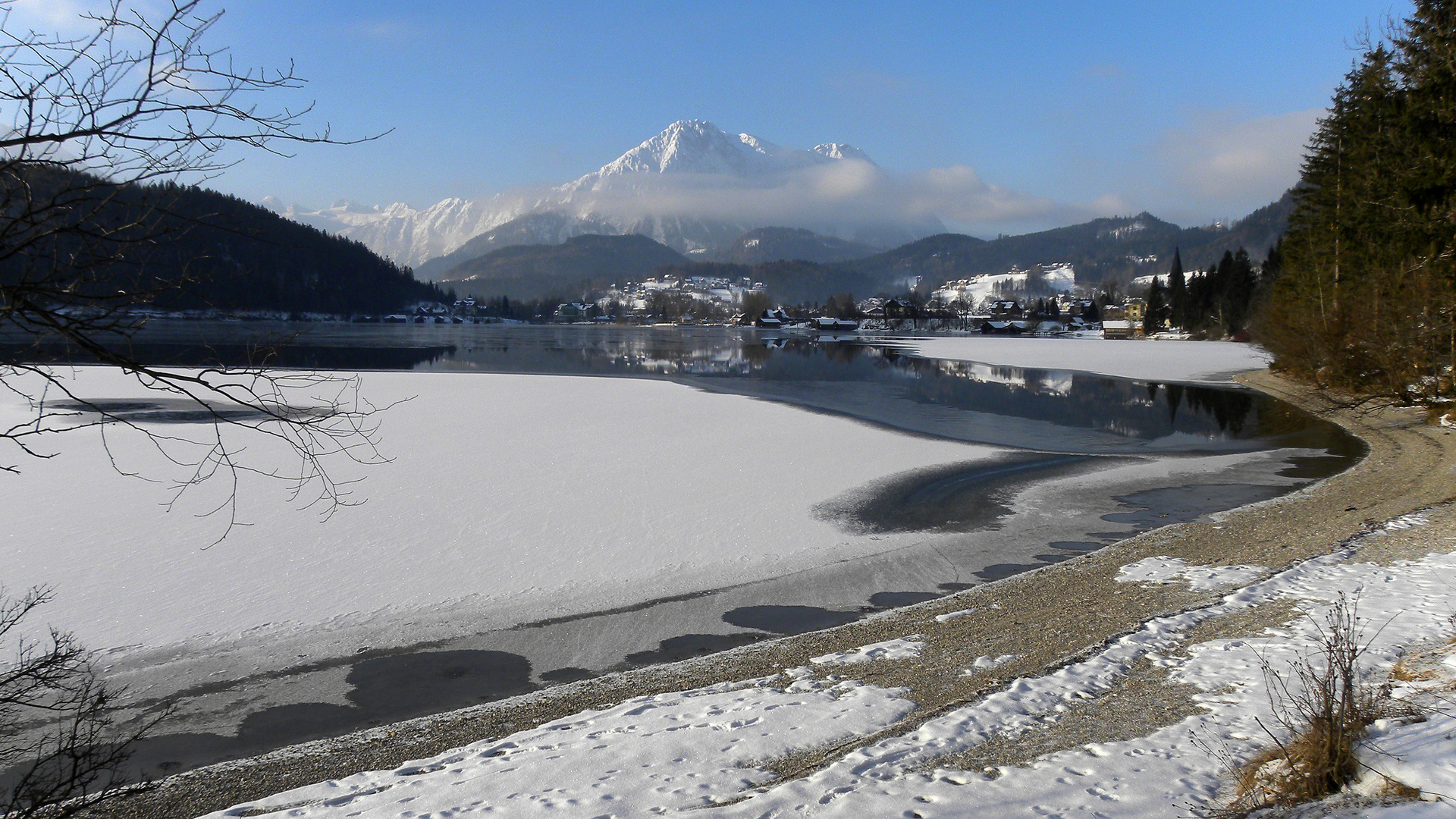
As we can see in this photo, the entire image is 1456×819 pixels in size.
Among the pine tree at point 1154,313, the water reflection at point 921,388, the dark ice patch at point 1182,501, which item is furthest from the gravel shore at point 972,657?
the pine tree at point 1154,313

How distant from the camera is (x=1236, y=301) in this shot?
2881 inches

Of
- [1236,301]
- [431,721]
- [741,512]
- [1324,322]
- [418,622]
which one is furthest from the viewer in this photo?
[1236,301]

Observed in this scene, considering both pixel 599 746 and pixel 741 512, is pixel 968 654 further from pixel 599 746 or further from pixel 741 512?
pixel 741 512

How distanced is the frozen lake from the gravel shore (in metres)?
0.42

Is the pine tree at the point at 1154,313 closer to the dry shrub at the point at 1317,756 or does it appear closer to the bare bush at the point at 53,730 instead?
the dry shrub at the point at 1317,756

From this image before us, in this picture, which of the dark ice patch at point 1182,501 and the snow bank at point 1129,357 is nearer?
the dark ice patch at point 1182,501

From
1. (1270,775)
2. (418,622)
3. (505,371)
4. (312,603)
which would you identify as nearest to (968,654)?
(1270,775)

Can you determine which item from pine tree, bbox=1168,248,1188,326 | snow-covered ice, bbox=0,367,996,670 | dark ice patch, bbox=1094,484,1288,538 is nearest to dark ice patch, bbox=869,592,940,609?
snow-covered ice, bbox=0,367,996,670

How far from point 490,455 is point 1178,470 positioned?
564 inches

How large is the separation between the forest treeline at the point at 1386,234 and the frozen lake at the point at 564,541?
2.62m

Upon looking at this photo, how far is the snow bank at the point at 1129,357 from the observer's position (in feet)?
136

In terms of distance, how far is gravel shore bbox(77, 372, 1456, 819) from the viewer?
5.03m

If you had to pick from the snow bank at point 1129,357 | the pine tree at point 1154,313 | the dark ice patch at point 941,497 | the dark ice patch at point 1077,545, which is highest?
the pine tree at point 1154,313

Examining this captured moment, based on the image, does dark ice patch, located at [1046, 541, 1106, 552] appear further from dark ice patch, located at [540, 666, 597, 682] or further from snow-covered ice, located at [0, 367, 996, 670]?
dark ice patch, located at [540, 666, 597, 682]
